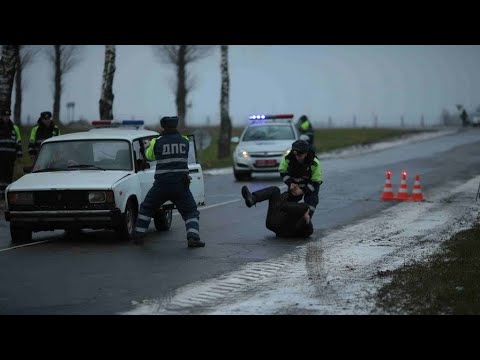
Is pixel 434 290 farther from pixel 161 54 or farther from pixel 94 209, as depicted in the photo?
pixel 161 54

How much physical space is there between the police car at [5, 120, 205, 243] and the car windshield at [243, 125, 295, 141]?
14.0 meters

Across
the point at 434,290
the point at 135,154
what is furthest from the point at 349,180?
the point at 434,290

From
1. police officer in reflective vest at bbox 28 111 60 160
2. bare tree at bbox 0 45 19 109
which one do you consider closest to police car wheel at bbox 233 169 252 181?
bare tree at bbox 0 45 19 109

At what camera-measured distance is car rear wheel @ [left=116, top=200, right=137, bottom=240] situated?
15.1 meters

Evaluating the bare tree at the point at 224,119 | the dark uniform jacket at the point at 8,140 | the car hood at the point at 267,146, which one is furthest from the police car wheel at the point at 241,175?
the bare tree at the point at 224,119

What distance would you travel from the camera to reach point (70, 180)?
15.0 metres

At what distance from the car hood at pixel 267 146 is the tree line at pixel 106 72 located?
173 inches

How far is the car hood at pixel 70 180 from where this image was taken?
1475 centimetres

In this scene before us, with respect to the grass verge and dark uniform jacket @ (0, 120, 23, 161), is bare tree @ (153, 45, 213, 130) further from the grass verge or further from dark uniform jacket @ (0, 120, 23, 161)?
the grass verge

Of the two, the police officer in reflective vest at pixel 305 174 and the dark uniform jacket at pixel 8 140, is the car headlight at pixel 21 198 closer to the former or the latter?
the police officer in reflective vest at pixel 305 174
